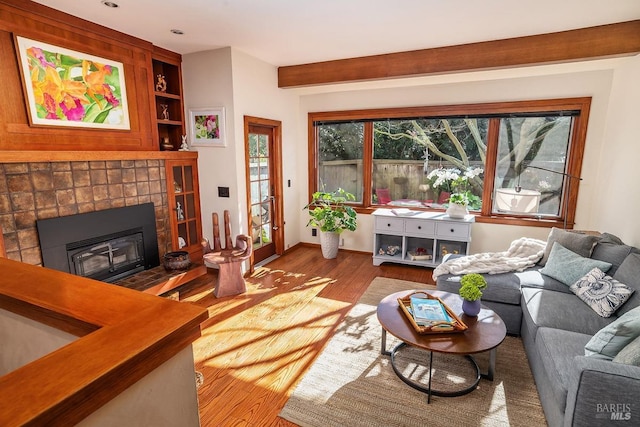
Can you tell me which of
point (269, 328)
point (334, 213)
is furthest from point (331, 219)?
point (269, 328)

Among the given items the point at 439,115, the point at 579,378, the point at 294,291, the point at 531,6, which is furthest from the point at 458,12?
the point at 294,291

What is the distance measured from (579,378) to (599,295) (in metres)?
1.20

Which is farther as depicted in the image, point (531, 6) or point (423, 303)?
point (531, 6)

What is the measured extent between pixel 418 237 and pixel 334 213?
119cm

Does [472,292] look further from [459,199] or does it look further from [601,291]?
[459,199]

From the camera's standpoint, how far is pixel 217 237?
147 inches

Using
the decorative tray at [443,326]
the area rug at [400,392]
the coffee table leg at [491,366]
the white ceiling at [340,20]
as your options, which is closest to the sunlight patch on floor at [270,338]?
the area rug at [400,392]

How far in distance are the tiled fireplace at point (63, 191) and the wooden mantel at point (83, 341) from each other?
186 cm

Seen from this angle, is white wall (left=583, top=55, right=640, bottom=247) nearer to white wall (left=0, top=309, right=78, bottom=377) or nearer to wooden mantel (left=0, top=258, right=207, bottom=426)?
wooden mantel (left=0, top=258, right=207, bottom=426)

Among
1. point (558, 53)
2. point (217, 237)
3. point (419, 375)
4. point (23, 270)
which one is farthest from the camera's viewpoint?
point (217, 237)

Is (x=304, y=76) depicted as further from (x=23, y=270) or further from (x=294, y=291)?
(x=23, y=270)

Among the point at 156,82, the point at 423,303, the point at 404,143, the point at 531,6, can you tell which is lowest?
the point at 423,303

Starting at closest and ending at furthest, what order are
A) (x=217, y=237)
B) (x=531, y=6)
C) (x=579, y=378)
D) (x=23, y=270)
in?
(x=23, y=270), (x=579, y=378), (x=531, y=6), (x=217, y=237)

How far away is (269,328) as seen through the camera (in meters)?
2.96
